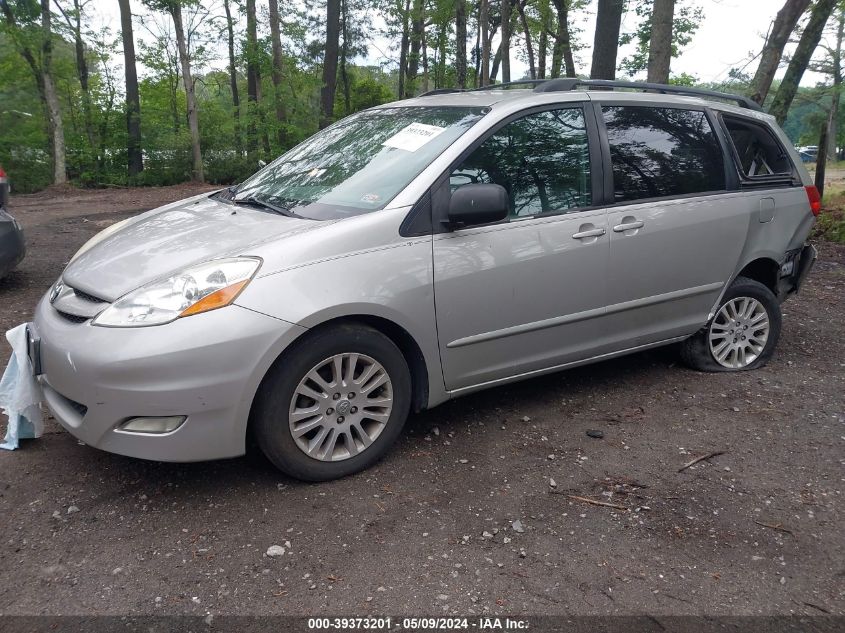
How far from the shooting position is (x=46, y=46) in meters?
21.3

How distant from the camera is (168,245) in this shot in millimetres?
3377

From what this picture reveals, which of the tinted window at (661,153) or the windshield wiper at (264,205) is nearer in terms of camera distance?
the windshield wiper at (264,205)

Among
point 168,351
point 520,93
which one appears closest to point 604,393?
point 520,93

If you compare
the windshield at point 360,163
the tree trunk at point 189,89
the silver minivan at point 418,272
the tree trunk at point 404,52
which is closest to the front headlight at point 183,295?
the silver minivan at point 418,272

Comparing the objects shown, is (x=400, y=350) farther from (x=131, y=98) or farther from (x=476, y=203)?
(x=131, y=98)

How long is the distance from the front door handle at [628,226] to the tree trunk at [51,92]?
21331 millimetres

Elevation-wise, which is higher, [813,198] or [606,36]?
[606,36]

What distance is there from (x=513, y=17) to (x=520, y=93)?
27.8 meters

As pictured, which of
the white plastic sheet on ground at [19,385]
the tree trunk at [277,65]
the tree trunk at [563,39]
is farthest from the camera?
the tree trunk at [277,65]

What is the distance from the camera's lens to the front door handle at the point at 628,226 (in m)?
4.03

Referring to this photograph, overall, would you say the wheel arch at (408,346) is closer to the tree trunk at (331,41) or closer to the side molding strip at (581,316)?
the side molding strip at (581,316)

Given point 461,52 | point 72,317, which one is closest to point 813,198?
point 72,317

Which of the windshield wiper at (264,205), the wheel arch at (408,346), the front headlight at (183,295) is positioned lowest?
the wheel arch at (408,346)

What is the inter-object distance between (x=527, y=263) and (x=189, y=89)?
20633mm
